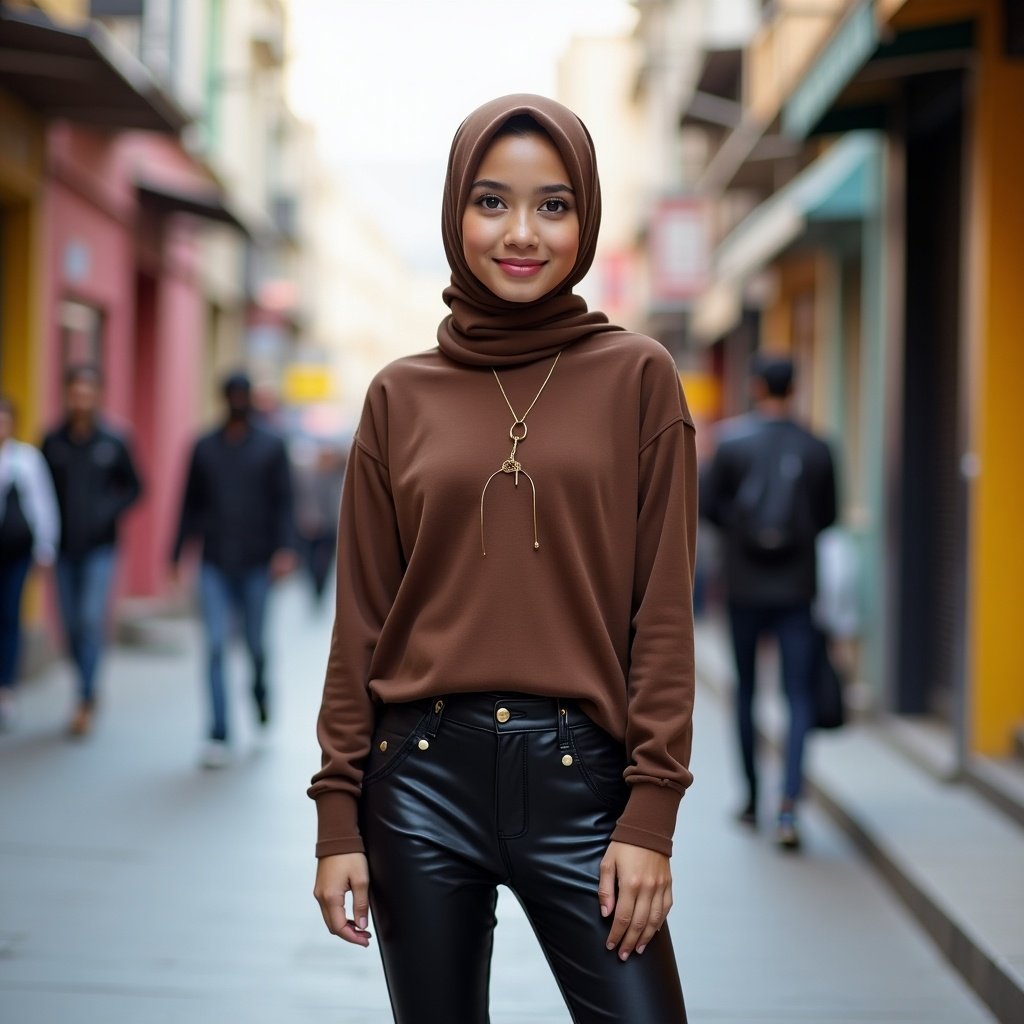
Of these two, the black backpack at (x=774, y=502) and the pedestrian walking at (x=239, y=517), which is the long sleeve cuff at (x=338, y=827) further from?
the pedestrian walking at (x=239, y=517)

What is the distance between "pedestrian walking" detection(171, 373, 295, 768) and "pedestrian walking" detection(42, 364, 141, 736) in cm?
68

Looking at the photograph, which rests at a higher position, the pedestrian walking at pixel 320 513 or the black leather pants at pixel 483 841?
the black leather pants at pixel 483 841

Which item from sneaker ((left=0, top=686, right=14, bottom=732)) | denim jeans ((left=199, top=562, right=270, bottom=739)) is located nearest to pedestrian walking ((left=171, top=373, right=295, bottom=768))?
denim jeans ((left=199, top=562, right=270, bottom=739))

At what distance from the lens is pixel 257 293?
1029 inches

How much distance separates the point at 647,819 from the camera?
7.59 feet

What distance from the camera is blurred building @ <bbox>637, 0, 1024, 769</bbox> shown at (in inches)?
316

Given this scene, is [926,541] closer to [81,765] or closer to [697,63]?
[81,765]

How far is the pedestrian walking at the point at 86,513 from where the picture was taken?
9438 millimetres

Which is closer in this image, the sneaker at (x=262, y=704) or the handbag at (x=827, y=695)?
the handbag at (x=827, y=695)

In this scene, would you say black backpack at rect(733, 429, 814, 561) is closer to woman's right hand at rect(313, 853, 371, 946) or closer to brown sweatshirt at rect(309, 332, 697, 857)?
brown sweatshirt at rect(309, 332, 697, 857)

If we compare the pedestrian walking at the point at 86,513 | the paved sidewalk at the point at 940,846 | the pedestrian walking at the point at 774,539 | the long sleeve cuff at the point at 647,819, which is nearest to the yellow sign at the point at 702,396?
the paved sidewalk at the point at 940,846

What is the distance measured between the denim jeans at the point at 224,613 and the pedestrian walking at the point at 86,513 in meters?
0.97

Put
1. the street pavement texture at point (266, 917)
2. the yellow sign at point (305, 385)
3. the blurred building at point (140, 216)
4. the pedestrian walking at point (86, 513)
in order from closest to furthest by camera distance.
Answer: the street pavement texture at point (266, 917)
the pedestrian walking at point (86, 513)
the blurred building at point (140, 216)
the yellow sign at point (305, 385)

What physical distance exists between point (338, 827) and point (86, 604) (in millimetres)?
7353
